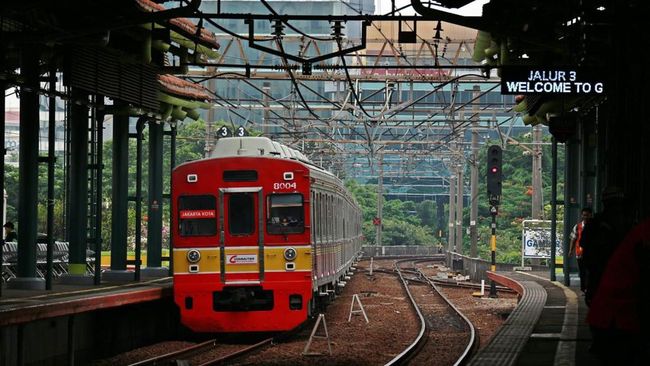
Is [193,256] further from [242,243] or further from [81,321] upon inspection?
[81,321]

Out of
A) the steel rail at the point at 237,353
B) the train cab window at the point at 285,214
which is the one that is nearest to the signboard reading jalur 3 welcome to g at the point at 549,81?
the train cab window at the point at 285,214

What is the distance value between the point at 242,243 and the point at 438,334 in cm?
407

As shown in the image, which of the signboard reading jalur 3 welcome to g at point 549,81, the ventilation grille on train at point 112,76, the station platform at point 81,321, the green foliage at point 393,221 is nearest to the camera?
the station platform at point 81,321

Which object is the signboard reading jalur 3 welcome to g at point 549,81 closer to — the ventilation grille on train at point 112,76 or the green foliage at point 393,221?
the ventilation grille on train at point 112,76

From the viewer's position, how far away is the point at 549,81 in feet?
53.2

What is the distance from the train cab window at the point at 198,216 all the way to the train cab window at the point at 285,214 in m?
0.84

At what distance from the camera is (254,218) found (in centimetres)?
1802

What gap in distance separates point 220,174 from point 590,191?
26.8 feet

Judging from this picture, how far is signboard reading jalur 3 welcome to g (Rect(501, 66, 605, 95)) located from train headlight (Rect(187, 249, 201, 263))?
5.08m

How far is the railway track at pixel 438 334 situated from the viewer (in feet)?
52.5

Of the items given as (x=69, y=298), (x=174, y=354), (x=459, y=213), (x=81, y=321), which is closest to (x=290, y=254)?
(x=174, y=354)

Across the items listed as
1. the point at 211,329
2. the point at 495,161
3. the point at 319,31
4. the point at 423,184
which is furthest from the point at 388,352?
the point at 423,184

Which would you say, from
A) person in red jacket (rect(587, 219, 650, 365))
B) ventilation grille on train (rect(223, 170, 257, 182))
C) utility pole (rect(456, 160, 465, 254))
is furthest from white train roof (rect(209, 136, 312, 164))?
utility pole (rect(456, 160, 465, 254))

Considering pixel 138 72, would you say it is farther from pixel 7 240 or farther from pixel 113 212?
pixel 7 240
